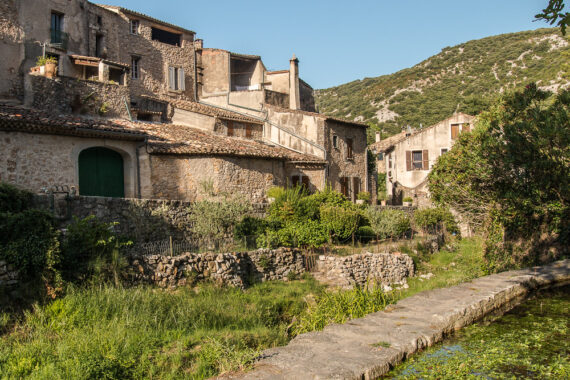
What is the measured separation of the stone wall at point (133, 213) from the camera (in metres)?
13.6

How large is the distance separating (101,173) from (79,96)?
19.6 feet

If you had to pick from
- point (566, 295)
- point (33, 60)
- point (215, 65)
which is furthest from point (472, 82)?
point (566, 295)

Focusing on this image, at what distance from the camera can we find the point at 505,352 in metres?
5.76

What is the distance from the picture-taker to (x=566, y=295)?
855 centimetres

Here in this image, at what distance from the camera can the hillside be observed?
59.3m

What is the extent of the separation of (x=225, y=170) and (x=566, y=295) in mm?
15872

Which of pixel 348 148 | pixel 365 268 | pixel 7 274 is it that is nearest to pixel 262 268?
pixel 365 268

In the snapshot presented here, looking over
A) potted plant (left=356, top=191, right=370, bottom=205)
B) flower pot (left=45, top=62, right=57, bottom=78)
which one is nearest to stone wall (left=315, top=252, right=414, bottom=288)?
potted plant (left=356, top=191, right=370, bottom=205)

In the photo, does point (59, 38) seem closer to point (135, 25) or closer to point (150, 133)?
point (135, 25)

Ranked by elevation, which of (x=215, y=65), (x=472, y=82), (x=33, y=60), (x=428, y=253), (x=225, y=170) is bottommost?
(x=428, y=253)

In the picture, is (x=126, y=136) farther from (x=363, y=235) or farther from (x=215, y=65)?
(x=215, y=65)

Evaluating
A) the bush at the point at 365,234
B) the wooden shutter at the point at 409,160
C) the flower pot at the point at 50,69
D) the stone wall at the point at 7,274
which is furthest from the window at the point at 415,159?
the stone wall at the point at 7,274

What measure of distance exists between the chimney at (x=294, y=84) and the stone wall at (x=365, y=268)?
19.1m

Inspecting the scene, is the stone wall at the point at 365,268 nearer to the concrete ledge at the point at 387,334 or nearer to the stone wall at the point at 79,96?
the concrete ledge at the point at 387,334
